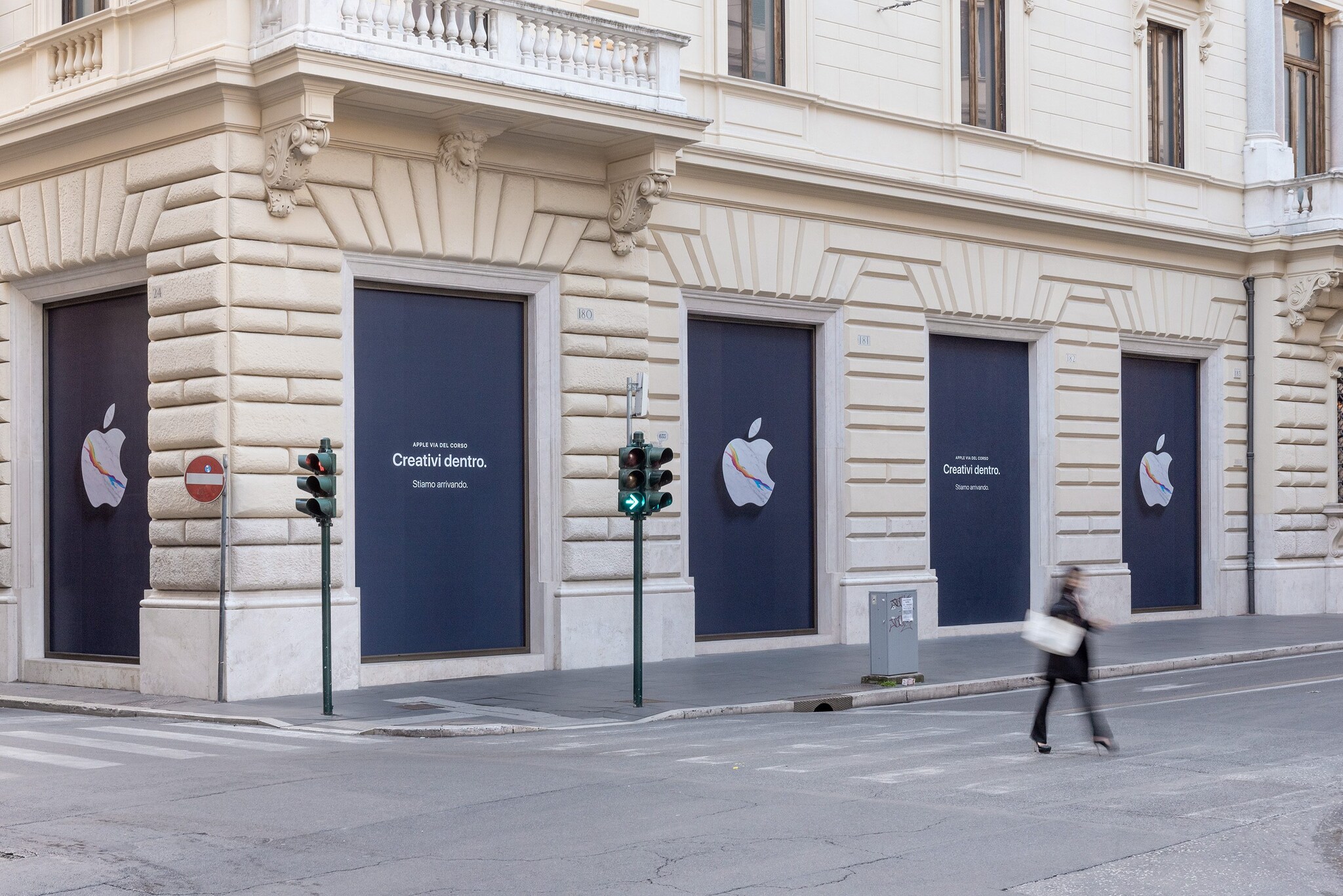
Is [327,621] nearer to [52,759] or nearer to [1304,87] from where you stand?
[52,759]

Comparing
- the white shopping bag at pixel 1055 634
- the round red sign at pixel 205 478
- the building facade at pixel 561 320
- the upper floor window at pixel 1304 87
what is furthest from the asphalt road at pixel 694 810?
the upper floor window at pixel 1304 87

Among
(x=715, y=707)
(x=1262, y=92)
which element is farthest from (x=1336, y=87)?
(x=715, y=707)

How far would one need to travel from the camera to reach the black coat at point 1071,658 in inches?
513

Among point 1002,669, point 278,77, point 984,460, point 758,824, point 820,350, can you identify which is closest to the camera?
point 758,824

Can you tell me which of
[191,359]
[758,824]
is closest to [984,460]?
[191,359]

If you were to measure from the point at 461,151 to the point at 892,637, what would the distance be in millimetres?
7592

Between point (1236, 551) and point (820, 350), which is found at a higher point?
point (820, 350)

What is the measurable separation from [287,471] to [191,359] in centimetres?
164

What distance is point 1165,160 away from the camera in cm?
2927

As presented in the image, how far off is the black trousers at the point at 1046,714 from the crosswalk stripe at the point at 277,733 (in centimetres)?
574

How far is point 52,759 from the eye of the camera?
42.6 feet

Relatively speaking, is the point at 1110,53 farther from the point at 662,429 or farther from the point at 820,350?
the point at 662,429

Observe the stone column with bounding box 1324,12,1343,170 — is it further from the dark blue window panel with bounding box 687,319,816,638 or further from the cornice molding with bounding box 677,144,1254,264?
the dark blue window panel with bounding box 687,319,816,638

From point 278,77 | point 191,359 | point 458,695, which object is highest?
point 278,77
